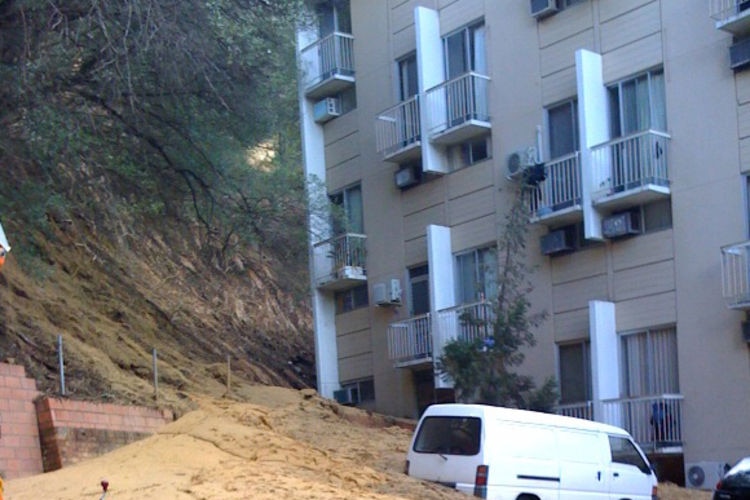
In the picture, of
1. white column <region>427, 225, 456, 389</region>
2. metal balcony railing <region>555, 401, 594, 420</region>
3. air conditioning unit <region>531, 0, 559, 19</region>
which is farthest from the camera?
white column <region>427, 225, 456, 389</region>

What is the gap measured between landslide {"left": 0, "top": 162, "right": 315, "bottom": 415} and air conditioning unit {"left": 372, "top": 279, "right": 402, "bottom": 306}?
221 centimetres

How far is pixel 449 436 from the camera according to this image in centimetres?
1630

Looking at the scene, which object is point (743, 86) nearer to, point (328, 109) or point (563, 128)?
point (563, 128)

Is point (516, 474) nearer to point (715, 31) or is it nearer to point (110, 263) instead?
point (715, 31)

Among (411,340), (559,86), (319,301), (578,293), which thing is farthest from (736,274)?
(319,301)

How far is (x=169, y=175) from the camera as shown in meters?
22.0

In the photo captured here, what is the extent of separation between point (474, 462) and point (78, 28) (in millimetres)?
8502

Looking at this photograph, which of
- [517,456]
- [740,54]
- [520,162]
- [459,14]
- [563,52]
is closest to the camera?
[517,456]

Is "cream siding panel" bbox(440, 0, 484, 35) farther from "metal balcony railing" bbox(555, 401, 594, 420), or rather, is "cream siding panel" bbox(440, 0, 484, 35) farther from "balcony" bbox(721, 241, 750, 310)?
"metal balcony railing" bbox(555, 401, 594, 420)

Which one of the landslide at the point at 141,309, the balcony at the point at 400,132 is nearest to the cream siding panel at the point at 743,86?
the balcony at the point at 400,132

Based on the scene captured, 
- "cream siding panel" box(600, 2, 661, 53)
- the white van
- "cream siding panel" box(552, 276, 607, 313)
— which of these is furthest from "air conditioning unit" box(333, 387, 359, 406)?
the white van

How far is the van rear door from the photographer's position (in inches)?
621

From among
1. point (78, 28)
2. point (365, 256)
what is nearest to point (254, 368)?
point (365, 256)

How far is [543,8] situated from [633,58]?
2337mm
